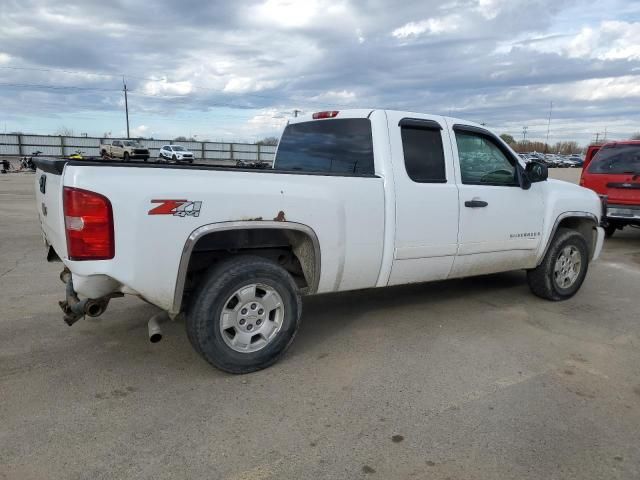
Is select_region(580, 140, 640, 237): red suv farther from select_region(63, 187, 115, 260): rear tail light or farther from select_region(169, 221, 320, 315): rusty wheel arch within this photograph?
select_region(63, 187, 115, 260): rear tail light

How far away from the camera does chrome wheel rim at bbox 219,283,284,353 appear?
3611 mm

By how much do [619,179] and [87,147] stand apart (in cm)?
5059

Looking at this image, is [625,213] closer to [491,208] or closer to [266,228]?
[491,208]

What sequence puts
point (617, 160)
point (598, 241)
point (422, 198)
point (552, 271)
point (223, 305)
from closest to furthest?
point (223, 305) < point (422, 198) < point (552, 271) < point (598, 241) < point (617, 160)

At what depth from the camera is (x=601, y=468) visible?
273cm

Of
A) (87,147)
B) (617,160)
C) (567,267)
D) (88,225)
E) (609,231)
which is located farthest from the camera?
(87,147)

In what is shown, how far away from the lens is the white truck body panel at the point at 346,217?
3.16m

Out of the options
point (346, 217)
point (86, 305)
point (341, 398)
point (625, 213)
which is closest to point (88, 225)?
point (86, 305)

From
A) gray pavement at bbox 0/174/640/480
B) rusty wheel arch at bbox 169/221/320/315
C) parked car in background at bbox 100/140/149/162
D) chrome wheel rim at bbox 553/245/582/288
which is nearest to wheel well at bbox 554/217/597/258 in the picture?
chrome wheel rim at bbox 553/245/582/288

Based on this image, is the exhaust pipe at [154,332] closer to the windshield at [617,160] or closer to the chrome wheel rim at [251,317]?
the chrome wheel rim at [251,317]

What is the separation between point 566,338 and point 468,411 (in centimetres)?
189

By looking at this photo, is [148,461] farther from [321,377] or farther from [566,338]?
[566,338]

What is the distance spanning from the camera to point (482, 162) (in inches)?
198

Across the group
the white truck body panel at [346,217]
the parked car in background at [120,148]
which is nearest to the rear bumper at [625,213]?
the white truck body panel at [346,217]
